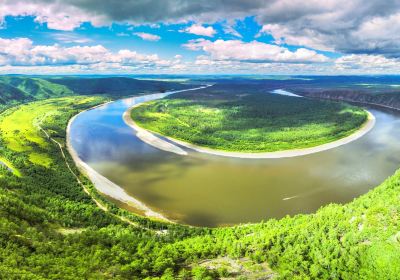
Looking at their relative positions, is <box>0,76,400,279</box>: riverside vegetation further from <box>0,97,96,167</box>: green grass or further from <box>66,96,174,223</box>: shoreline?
<box>0,97,96,167</box>: green grass

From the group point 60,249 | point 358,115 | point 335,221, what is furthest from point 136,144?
point 358,115

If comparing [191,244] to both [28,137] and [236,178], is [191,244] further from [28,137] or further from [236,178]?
[28,137]

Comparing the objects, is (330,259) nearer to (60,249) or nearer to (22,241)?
(60,249)

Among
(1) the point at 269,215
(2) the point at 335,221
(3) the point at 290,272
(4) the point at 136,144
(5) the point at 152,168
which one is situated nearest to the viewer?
(3) the point at 290,272

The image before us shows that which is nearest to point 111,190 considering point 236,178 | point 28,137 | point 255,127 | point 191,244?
point 236,178

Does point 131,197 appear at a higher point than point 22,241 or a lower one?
lower

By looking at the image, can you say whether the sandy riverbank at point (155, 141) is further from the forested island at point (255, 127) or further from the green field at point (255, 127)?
the green field at point (255, 127)

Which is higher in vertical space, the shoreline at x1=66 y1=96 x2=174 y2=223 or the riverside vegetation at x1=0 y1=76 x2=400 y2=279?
the riverside vegetation at x1=0 y1=76 x2=400 y2=279

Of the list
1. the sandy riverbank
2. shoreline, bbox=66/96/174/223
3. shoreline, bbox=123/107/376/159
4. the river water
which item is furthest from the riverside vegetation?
the sandy riverbank
